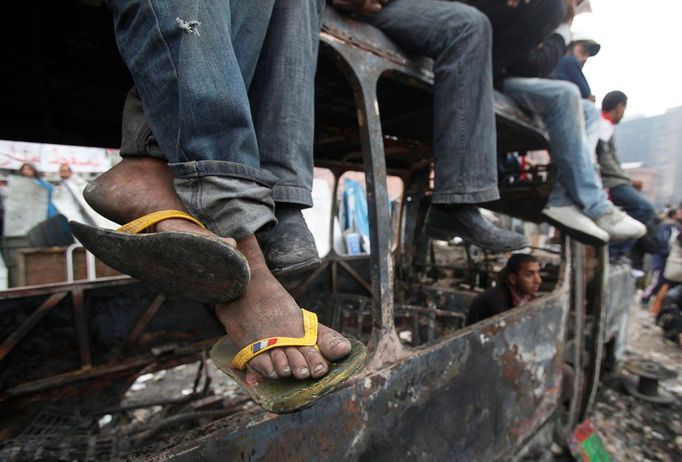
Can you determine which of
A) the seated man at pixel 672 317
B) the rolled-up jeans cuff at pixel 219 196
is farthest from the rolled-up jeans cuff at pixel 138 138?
the seated man at pixel 672 317

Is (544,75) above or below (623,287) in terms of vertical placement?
above

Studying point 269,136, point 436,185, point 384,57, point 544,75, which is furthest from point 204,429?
point 544,75

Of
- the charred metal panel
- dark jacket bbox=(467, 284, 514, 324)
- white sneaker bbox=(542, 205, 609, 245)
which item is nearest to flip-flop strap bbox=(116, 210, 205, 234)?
white sneaker bbox=(542, 205, 609, 245)

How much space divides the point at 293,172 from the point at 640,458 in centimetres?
403

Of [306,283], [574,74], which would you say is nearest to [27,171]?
[306,283]

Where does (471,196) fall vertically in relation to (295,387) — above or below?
above

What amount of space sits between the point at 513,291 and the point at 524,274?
0.18 metres

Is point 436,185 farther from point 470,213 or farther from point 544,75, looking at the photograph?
point 544,75

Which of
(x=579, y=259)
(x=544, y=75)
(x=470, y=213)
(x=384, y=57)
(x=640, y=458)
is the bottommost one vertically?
(x=640, y=458)

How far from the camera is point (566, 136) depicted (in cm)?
212

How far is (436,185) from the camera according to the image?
1.58m

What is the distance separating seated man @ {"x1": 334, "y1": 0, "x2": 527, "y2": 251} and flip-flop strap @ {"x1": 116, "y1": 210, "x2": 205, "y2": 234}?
3.81 feet

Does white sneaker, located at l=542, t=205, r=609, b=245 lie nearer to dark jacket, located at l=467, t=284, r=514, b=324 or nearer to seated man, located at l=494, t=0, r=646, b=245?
seated man, located at l=494, t=0, r=646, b=245

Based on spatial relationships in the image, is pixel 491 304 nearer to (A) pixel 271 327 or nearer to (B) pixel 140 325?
(A) pixel 271 327
